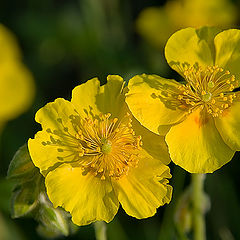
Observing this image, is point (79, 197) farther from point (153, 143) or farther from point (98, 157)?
point (153, 143)

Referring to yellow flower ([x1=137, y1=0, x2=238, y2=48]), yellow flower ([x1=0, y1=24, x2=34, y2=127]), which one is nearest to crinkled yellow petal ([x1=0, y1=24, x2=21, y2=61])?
yellow flower ([x1=0, y1=24, x2=34, y2=127])

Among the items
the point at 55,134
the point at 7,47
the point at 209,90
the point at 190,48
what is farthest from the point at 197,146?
the point at 7,47

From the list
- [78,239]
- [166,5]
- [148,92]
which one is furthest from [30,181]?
[166,5]

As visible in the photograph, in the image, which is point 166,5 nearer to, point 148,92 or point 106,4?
point 106,4

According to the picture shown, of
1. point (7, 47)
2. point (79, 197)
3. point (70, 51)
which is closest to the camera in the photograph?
point (79, 197)

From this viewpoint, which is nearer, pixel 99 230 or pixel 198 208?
pixel 99 230
